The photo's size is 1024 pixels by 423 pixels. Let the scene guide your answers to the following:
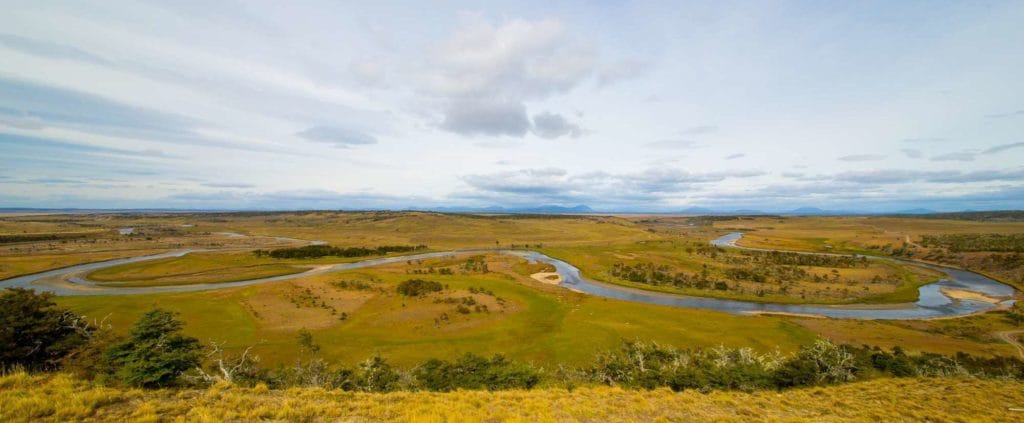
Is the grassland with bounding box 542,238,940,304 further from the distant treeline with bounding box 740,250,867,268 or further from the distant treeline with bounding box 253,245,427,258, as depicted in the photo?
the distant treeline with bounding box 253,245,427,258

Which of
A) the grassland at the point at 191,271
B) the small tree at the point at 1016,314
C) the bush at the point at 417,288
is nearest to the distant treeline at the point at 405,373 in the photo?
the small tree at the point at 1016,314

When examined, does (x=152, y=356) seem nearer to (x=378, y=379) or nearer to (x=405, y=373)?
(x=378, y=379)

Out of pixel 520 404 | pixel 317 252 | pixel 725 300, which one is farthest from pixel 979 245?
pixel 317 252

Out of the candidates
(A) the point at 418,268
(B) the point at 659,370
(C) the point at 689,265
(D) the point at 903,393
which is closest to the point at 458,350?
(B) the point at 659,370

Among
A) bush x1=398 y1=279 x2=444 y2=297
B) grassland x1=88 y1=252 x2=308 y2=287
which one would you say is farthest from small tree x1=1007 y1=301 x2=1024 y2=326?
grassland x1=88 y1=252 x2=308 y2=287

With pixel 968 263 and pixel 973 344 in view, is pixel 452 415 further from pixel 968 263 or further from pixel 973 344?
pixel 968 263

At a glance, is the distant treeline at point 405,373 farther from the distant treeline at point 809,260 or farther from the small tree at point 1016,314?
the distant treeline at point 809,260
